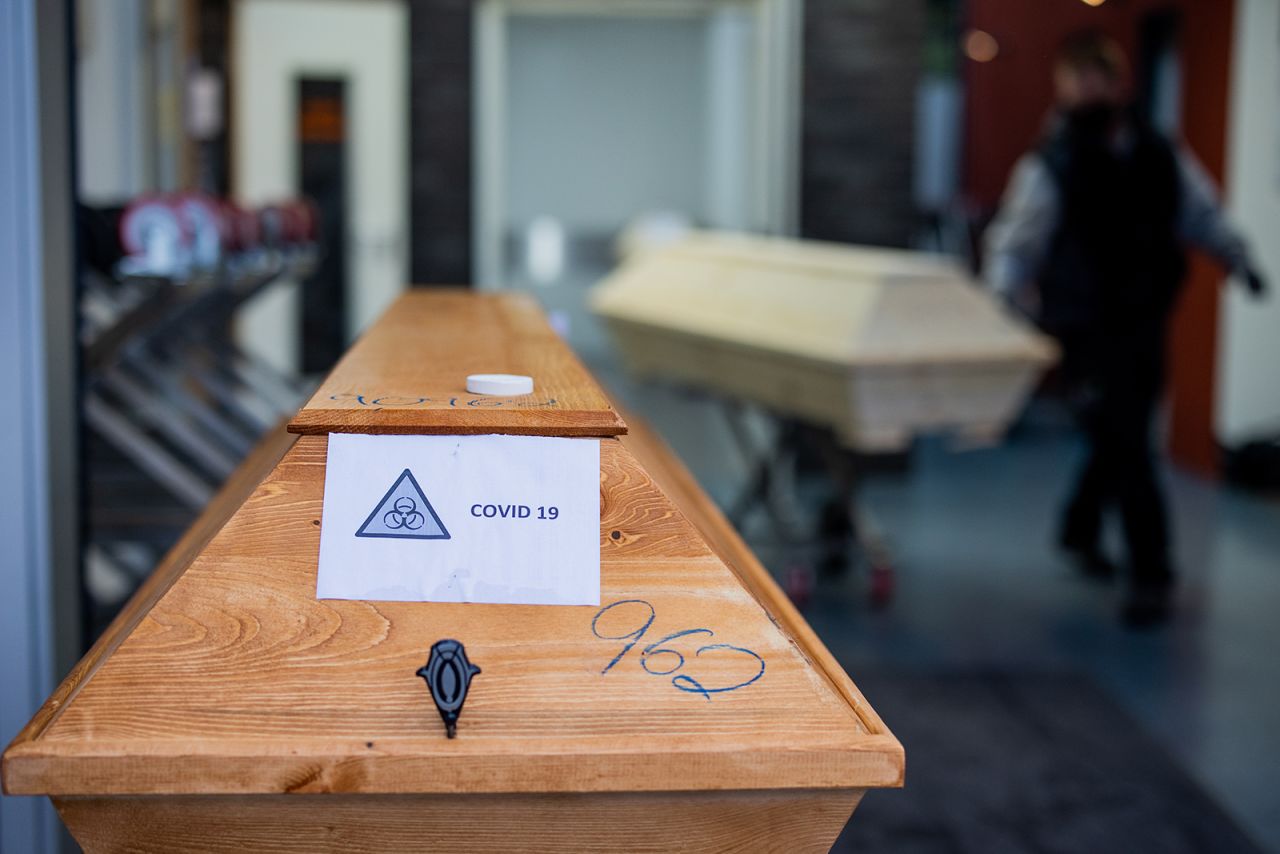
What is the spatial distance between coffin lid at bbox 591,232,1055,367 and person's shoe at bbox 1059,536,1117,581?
1088mm

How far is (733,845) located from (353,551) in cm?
38

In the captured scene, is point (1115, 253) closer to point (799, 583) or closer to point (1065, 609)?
point (1065, 609)

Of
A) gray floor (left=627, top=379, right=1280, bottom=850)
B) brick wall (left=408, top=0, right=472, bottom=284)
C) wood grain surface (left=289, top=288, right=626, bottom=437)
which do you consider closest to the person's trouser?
gray floor (left=627, top=379, right=1280, bottom=850)

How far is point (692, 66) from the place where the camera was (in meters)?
7.51

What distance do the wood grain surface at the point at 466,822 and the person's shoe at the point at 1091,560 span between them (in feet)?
14.1

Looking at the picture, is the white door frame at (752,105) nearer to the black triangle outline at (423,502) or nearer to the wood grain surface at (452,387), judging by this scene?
the wood grain surface at (452,387)

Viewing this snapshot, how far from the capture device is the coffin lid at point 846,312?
409 centimetres

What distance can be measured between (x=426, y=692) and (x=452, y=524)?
14 centimetres

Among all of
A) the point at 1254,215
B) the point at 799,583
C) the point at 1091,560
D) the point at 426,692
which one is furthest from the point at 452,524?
the point at 1254,215

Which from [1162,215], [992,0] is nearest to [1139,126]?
[1162,215]

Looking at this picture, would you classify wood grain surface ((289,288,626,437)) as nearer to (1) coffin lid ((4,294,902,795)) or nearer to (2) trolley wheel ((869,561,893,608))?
(1) coffin lid ((4,294,902,795))

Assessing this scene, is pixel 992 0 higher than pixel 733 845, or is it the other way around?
pixel 992 0

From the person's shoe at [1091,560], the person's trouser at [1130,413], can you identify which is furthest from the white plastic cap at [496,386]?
the person's shoe at [1091,560]

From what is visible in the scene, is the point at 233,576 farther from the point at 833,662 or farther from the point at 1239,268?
the point at 1239,268
